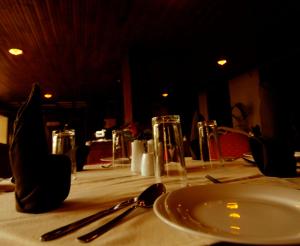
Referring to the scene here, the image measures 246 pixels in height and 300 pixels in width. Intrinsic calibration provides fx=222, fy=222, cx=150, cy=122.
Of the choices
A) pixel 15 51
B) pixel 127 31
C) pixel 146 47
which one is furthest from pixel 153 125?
pixel 15 51

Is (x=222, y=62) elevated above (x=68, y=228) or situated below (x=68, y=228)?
above

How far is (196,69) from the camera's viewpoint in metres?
5.47

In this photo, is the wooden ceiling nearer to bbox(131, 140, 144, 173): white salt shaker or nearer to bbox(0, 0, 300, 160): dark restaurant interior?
bbox(0, 0, 300, 160): dark restaurant interior

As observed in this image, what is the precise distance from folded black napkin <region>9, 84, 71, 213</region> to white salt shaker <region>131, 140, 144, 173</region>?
48 cm

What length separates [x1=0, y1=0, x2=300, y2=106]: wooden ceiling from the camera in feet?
8.91

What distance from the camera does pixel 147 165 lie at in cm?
88

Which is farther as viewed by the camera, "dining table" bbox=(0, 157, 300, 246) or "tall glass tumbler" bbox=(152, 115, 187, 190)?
"tall glass tumbler" bbox=(152, 115, 187, 190)

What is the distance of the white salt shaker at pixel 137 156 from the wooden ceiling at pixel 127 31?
2185 mm

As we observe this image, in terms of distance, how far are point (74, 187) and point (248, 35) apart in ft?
12.9

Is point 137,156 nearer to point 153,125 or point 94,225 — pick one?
point 153,125

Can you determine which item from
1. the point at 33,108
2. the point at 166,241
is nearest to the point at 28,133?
the point at 33,108

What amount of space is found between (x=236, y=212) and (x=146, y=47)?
3.83 m

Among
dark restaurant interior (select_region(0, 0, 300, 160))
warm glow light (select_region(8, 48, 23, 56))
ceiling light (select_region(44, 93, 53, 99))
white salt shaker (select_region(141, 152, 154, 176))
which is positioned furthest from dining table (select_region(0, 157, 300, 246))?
ceiling light (select_region(44, 93, 53, 99))

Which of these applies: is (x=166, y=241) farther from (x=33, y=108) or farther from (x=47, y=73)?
(x=47, y=73)
